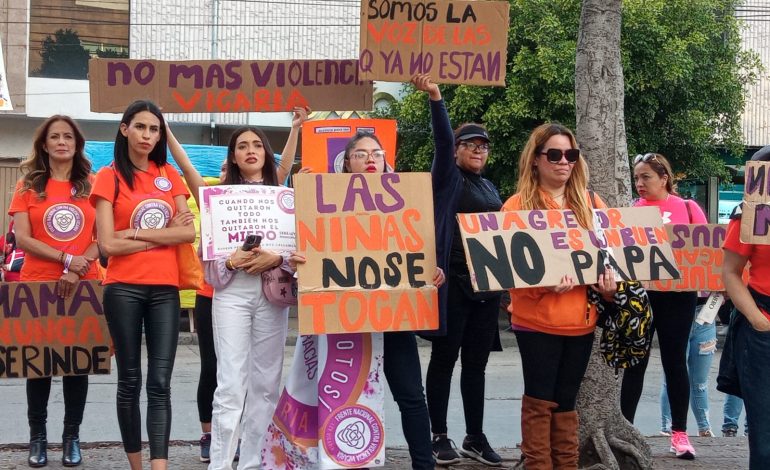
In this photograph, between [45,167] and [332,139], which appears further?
[332,139]

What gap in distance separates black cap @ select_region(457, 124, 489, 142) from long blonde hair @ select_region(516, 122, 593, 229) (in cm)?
93

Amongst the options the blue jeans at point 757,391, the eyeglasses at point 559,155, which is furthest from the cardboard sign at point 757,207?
the eyeglasses at point 559,155

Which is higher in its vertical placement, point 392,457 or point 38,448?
point 38,448

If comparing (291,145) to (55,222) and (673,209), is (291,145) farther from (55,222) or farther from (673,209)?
(673,209)

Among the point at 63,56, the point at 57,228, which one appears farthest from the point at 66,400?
the point at 63,56

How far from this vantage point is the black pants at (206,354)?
6.10m

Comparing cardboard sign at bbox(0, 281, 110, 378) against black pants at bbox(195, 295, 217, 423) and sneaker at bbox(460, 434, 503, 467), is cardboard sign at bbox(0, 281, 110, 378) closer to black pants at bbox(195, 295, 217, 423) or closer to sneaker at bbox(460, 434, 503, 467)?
black pants at bbox(195, 295, 217, 423)

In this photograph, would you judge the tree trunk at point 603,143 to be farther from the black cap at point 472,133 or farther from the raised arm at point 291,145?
the raised arm at point 291,145

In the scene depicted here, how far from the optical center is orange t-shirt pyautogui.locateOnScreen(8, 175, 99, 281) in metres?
6.01

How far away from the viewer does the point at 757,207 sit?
4.52 meters

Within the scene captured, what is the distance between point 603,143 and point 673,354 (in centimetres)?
157

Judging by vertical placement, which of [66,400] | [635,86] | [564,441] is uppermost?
[635,86]

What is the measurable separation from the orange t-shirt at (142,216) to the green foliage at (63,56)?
15.9 m

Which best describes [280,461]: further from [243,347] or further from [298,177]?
[298,177]
